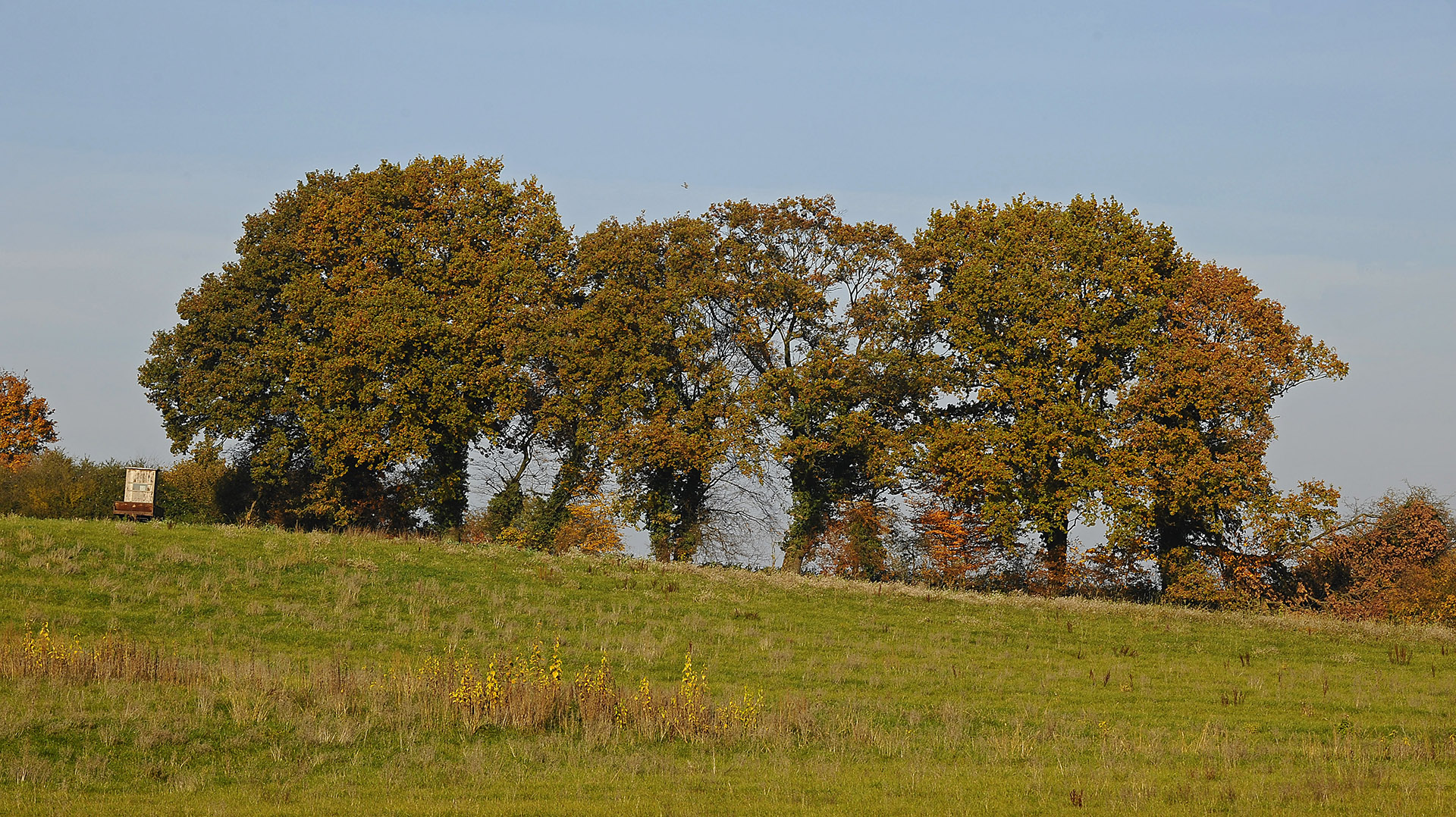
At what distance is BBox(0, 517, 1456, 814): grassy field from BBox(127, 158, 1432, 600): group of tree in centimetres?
753

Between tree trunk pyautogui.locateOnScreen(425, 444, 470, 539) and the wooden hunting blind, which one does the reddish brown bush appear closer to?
tree trunk pyautogui.locateOnScreen(425, 444, 470, 539)

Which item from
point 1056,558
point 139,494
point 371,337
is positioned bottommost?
point 1056,558

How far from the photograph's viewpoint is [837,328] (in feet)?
160

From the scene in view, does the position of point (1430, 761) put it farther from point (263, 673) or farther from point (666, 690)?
point (263, 673)

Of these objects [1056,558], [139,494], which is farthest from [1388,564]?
[139,494]

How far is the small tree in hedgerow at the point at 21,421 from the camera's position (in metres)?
74.7

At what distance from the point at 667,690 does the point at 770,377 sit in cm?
2584

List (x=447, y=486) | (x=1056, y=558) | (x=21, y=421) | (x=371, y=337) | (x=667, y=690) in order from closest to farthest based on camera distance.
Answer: (x=667, y=690) < (x=1056, y=558) < (x=371, y=337) < (x=447, y=486) < (x=21, y=421)

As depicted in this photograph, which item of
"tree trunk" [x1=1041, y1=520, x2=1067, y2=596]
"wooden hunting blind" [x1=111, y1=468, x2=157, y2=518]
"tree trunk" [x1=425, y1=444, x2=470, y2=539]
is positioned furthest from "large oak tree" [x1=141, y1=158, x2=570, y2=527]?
"tree trunk" [x1=1041, y1=520, x2=1067, y2=596]

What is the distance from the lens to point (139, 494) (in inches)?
1602

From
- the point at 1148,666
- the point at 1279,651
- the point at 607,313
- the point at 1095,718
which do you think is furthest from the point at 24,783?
the point at 607,313

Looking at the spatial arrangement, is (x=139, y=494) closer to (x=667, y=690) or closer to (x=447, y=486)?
(x=447, y=486)

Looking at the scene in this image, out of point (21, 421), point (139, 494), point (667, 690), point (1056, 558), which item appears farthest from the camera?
point (21, 421)

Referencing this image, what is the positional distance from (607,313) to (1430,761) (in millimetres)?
36199
